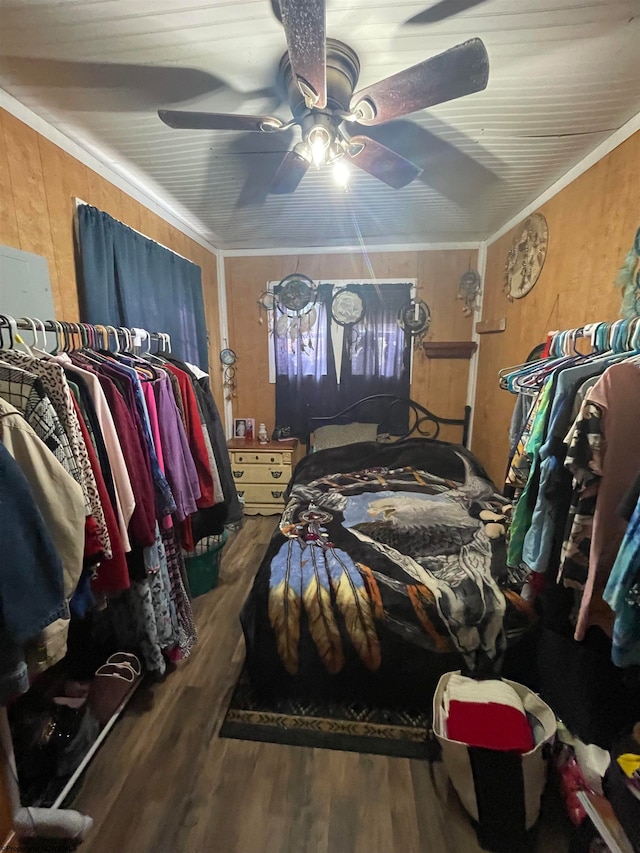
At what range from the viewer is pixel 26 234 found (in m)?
1.59

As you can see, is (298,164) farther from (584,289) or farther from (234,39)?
(584,289)

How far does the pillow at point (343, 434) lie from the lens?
3482mm

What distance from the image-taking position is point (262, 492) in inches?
139

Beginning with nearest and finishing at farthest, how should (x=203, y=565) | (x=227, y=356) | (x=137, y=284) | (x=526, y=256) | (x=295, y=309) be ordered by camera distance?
1. (x=137, y=284)
2. (x=203, y=565)
3. (x=526, y=256)
4. (x=295, y=309)
5. (x=227, y=356)

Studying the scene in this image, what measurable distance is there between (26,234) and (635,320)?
2273 mm

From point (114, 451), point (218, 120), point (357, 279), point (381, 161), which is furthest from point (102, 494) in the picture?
point (357, 279)

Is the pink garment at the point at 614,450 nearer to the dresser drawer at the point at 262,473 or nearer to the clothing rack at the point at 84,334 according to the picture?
the clothing rack at the point at 84,334

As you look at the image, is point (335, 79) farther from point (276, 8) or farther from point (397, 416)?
point (397, 416)

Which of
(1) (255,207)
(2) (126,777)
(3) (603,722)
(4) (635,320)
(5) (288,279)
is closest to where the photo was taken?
(4) (635,320)

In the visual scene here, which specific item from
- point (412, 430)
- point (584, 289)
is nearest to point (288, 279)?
point (412, 430)

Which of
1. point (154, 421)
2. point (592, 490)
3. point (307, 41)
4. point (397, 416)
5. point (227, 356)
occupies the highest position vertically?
point (307, 41)

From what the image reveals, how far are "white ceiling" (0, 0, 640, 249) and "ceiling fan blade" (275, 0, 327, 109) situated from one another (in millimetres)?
245

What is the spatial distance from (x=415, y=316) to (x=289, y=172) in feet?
7.08

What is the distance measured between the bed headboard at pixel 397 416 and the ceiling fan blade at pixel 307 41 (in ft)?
8.91
